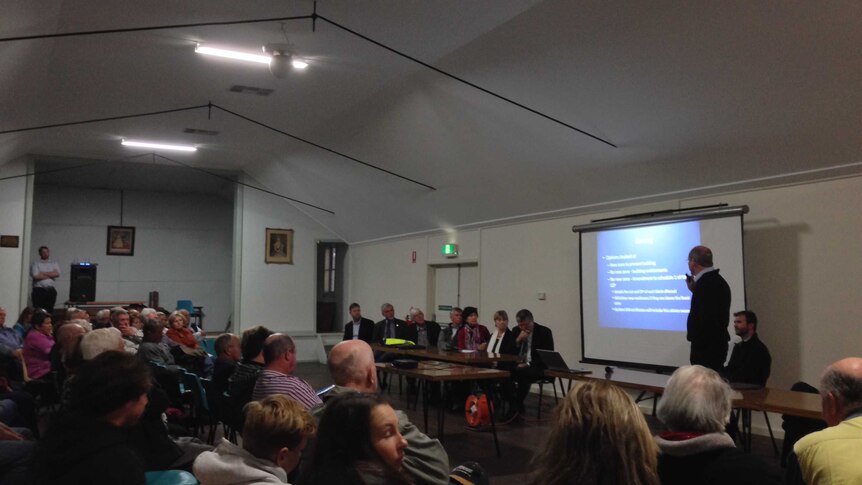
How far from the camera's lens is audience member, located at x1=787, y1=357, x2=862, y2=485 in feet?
6.12

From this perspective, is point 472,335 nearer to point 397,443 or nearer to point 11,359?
point 11,359

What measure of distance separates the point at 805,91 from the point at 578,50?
1797 mm

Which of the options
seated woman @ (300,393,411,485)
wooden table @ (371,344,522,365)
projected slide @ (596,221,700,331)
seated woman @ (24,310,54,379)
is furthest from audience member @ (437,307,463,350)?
seated woman @ (300,393,411,485)

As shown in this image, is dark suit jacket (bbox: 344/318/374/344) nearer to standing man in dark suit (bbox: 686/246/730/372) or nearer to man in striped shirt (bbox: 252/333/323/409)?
standing man in dark suit (bbox: 686/246/730/372)

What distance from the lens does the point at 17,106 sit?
315 inches

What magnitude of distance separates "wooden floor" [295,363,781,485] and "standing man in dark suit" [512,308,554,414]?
0.33m

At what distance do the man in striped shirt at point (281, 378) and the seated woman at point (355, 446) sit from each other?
1645 millimetres

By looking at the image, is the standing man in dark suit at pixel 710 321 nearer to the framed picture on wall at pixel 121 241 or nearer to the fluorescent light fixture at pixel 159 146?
the fluorescent light fixture at pixel 159 146

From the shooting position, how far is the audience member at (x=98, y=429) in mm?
1842

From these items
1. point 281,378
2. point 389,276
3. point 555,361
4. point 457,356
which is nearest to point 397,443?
point 281,378

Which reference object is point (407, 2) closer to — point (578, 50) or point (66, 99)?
point (578, 50)

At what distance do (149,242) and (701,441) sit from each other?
15305 mm

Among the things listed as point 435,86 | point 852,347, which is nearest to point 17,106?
point 435,86

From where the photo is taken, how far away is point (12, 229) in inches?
456
